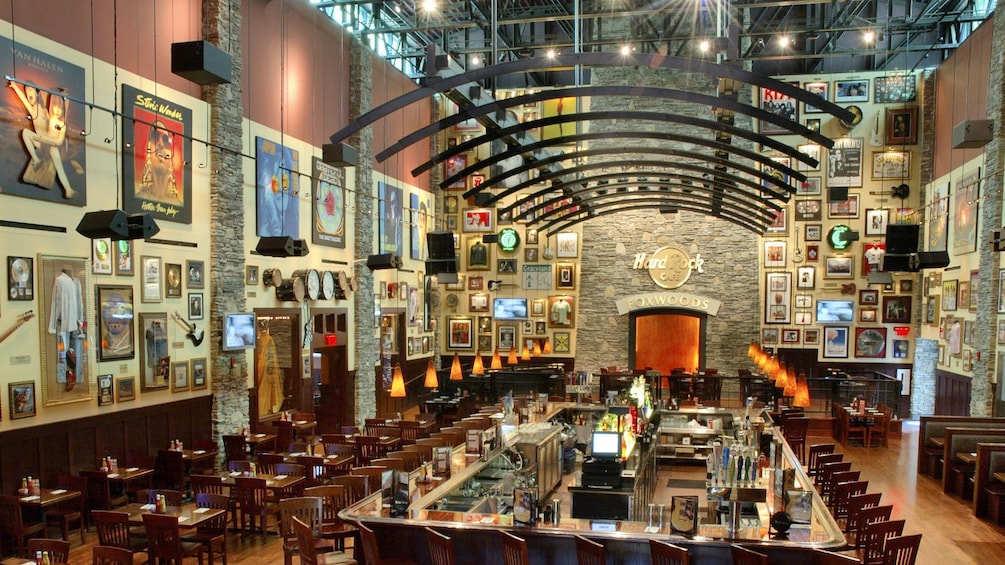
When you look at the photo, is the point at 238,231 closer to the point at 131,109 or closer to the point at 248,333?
the point at 248,333

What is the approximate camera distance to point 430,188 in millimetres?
21984

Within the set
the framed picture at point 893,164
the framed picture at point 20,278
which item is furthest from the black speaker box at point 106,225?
the framed picture at point 893,164

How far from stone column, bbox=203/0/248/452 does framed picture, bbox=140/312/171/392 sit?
102 cm

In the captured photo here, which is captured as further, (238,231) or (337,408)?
(337,408)

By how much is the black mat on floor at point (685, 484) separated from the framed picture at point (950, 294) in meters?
9.01

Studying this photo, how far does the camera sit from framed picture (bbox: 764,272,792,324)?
21422 millimetres

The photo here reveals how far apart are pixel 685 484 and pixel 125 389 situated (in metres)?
8.38

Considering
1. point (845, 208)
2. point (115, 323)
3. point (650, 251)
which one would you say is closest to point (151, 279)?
point (115, 323)

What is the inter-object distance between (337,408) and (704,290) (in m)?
10.9

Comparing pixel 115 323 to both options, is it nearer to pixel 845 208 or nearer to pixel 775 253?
pixel 775 253

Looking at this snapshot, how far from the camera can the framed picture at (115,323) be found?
9.84m

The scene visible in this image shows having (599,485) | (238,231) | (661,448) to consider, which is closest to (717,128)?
(599,485)

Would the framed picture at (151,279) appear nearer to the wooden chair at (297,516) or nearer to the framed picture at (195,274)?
the framed picture at (195,274)

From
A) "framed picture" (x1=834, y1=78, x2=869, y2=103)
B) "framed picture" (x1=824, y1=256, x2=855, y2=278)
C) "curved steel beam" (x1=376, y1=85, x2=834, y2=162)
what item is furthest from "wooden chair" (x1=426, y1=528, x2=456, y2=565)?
"framed picture" (x1=834, y1=78, x2=869, y2=103)
